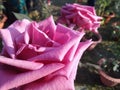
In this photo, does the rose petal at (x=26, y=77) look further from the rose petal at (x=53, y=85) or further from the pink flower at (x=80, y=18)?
the pink flower at (x=80, y=18)

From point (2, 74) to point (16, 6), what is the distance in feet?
7.39

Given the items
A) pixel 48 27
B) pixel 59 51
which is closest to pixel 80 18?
pixel 48 27

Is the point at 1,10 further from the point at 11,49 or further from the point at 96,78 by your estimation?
the point at 11,49

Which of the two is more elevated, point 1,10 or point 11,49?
point 11,49

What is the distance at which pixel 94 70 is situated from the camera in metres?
2.41

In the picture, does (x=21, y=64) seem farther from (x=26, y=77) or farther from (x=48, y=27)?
(x=48, y=27)

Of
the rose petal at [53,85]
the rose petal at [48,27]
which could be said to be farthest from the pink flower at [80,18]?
the rose petal at [53,85]

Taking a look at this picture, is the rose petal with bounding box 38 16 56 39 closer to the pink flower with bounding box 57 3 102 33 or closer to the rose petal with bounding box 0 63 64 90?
the rose petal with bounding box 0 63 64 90

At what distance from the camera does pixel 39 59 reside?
1.94 ft

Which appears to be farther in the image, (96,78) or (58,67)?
(96,78)

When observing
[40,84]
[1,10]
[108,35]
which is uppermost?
[40,84]

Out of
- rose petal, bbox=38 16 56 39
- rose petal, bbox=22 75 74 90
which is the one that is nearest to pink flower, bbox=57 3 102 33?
rose petal, bbox=38 16 56 39

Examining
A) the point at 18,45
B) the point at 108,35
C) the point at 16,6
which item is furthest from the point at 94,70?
the point at 18,45

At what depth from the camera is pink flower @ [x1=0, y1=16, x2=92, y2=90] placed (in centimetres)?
58
